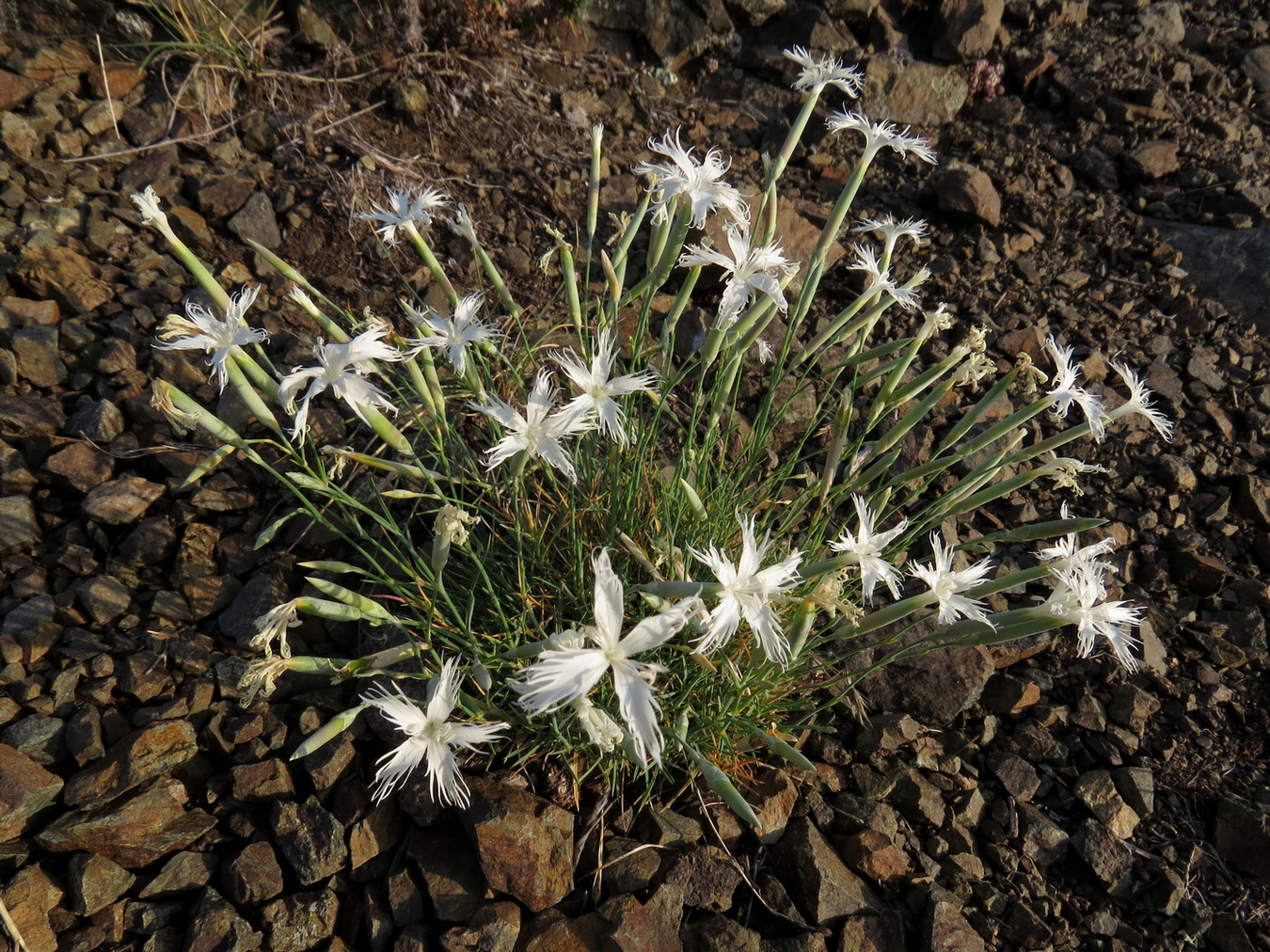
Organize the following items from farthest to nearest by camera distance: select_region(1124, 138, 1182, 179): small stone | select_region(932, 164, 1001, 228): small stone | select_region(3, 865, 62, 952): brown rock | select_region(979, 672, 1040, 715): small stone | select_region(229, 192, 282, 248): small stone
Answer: select_region(1124, 138, 1182, 179): small stone → select_region(932, 164, 1001, 228): small stone → select_region(229, 192, 282, 248): small stone → select_region(979, 672, 1040, 715): small stone → select_region(3, 865, 62, 952): brown rock

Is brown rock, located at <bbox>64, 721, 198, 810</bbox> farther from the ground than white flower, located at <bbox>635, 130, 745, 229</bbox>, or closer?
closer

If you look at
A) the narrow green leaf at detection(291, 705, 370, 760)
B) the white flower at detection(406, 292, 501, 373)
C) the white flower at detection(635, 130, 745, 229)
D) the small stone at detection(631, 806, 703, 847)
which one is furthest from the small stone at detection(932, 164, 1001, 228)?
the narrow green leaf at detection(291, 705, 370, 760)

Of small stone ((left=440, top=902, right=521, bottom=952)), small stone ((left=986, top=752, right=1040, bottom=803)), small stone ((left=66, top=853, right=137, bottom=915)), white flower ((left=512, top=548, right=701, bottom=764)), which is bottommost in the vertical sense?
small stone ((left=66, top=853, right=137, bottom=915))

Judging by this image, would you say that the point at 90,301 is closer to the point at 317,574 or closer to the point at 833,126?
the point at 317,574

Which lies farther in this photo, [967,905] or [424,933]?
[967,905]

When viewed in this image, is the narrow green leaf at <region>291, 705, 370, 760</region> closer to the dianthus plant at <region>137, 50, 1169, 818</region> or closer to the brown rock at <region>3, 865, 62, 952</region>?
the dianthus plant at <region>137, 50, 1169, 818</region>

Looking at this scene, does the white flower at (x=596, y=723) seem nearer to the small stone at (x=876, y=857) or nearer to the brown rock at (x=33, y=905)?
the small stone at (x=876, y=857)

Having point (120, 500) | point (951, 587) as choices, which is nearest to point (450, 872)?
point (951, 587)

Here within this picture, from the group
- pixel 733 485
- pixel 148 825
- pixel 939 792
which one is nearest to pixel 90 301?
pixel 148 825
